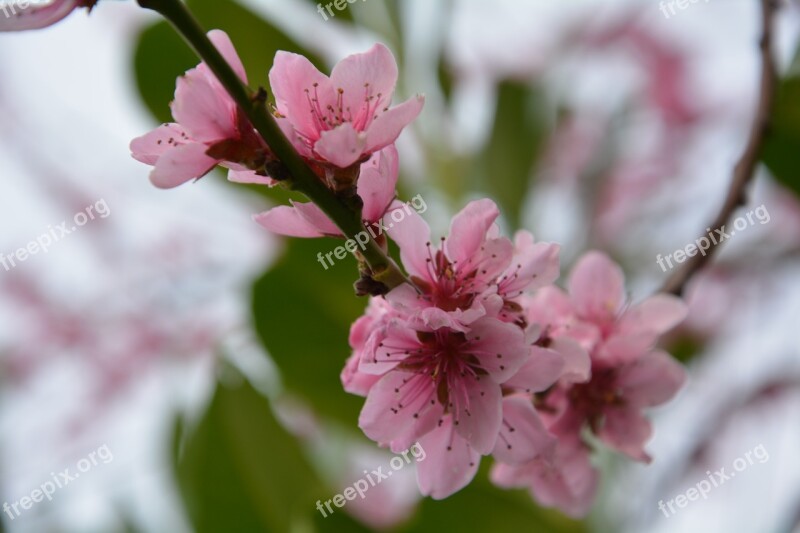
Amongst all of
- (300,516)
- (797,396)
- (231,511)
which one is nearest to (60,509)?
(231,511)

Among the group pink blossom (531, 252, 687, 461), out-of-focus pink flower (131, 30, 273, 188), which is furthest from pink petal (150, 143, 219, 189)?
Answer: pink blossom (531, 252, 687, 461)

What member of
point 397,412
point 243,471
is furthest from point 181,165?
point 243,471

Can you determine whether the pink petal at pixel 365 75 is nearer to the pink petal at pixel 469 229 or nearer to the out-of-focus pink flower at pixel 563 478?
the pink petal at pixel 469 229

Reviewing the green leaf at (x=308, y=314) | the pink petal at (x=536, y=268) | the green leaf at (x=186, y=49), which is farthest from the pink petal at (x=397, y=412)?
the green leaf at (x=186, y=49)

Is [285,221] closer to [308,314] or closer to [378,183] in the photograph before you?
[378,183]

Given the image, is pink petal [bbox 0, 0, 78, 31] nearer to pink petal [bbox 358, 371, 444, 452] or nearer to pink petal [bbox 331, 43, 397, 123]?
pink petal [bbox 331, 43, 397, 123]

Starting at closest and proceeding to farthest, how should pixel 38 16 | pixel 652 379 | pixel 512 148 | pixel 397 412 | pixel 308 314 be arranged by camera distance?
pixel 38 16
pixel 397 412
pixel 652 379
pixel 308 314
pixel 512 148
